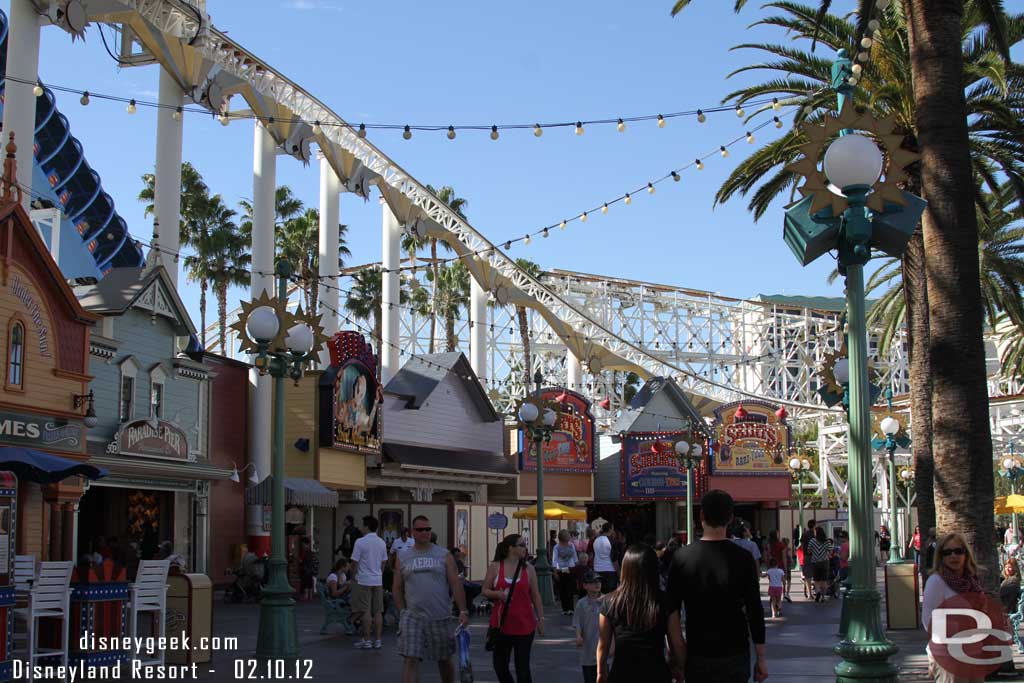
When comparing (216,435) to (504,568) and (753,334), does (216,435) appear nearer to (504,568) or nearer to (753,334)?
(504,568)

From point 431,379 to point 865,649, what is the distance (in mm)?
28500

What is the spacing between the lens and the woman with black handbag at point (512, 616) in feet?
33.4

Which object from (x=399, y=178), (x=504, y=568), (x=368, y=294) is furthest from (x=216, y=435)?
(x=368, y=294)

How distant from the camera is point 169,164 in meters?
27.4

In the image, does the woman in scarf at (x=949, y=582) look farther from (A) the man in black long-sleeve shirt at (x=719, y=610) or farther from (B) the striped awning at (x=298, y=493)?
(B) the striped awning at (x=298, y=493)

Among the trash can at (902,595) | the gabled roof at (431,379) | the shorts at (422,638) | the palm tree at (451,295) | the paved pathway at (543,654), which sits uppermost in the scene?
the palm tree at (451,295)

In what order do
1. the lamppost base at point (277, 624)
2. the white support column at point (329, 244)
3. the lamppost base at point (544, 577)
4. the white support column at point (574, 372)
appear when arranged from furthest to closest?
the white support column at point (574, 372)
the white support column at point (329, 244)
the lamppost base at point (544, 577)
the lamppost base at point (277, 624)

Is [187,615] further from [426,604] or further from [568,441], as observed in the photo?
[568,441]

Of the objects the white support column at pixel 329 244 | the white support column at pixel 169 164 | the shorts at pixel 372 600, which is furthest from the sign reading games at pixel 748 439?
the shorts at pixel 372 600

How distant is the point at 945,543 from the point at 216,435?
21529 mm

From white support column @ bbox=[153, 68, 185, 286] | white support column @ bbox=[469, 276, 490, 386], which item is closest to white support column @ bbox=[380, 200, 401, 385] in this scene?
white support column @ bbox=[469, 276, 490, 386]

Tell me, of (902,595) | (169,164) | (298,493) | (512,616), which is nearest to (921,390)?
(902,595)

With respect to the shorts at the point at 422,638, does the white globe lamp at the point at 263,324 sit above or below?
above

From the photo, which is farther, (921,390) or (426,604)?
(921,390)
